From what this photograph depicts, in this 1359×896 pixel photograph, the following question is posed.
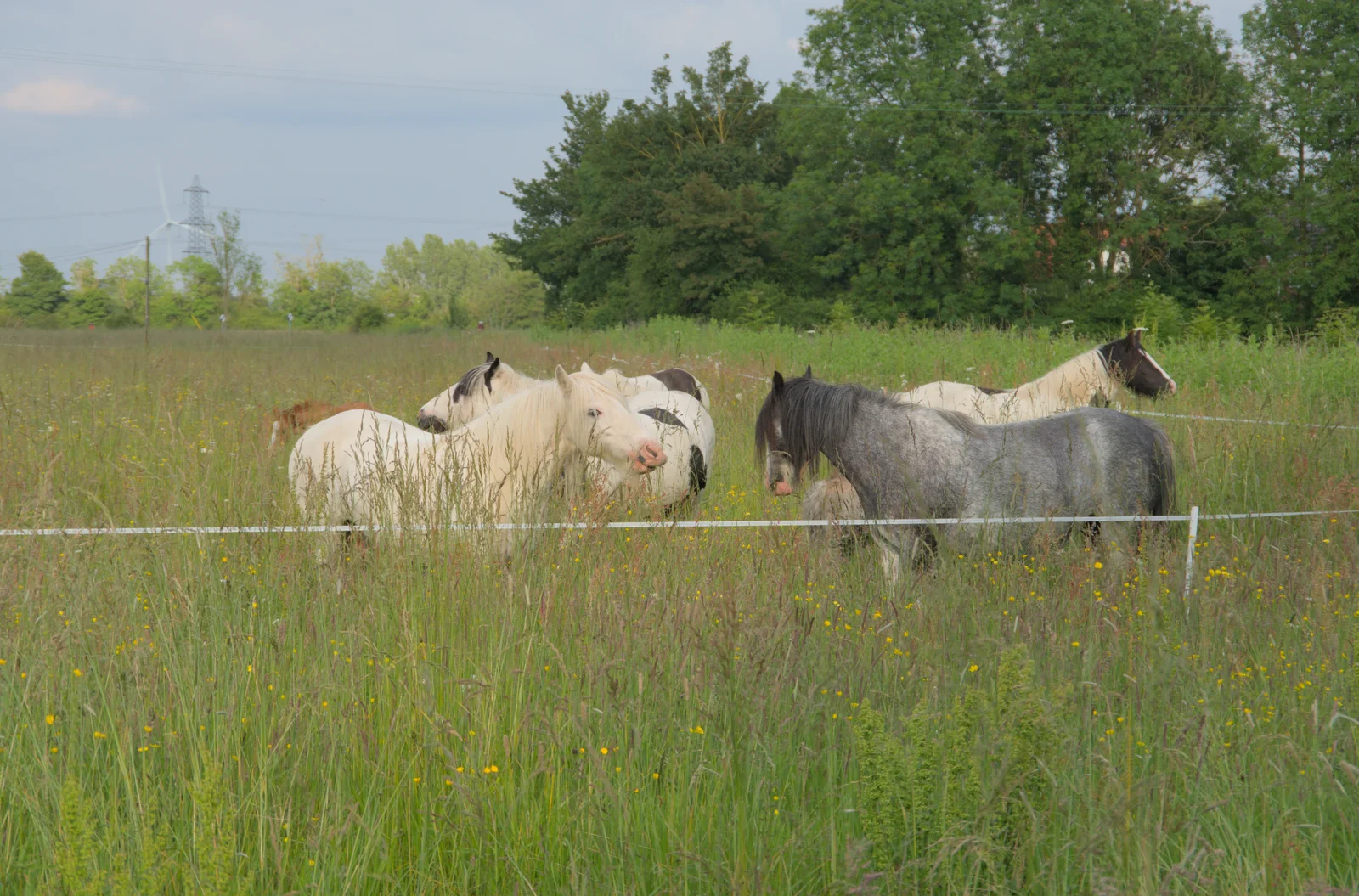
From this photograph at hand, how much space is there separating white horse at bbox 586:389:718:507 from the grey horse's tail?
→ 106 inches

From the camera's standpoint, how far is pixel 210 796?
215 cm

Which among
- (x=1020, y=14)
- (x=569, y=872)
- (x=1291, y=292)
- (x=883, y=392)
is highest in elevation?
(x=1020, y=14)

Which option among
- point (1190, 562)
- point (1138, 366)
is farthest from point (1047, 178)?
point (1190, 562)

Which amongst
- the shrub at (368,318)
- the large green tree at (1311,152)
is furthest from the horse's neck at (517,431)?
the shrub at (368,318)

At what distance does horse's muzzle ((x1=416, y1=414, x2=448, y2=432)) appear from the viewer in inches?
280

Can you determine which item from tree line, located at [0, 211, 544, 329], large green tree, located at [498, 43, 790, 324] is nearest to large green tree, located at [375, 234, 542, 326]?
tree line, located at [0, 211, 544, 329]

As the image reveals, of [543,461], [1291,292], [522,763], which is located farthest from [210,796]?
[1291,292]

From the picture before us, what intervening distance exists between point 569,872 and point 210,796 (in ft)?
2.69

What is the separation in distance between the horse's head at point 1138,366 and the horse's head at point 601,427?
533cm

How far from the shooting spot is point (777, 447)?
550cm

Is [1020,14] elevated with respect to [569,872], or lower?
elevated

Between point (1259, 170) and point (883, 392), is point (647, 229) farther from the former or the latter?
point (883, 392)

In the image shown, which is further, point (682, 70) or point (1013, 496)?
point (682, 70)

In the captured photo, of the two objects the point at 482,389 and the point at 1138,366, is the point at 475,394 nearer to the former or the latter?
the point at 482,389
